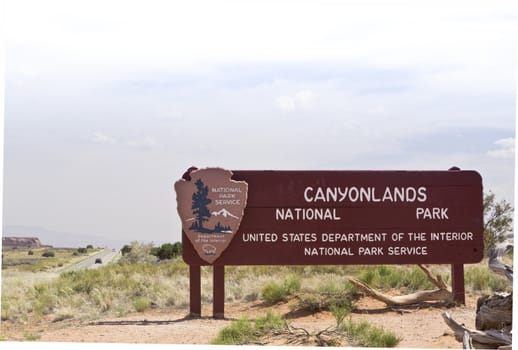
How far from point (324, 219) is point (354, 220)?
0.55 metres

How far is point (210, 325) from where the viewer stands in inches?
528

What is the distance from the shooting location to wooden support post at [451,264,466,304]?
48.6ft

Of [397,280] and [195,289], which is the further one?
[397,280]

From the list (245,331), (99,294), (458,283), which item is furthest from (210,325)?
(99,294)

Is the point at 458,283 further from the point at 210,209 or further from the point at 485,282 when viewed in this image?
the point at 210,209

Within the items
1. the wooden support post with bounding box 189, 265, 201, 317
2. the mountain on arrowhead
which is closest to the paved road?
the wooden support post with bounding box 189, 265, 201, 317

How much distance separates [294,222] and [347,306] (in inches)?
80.4

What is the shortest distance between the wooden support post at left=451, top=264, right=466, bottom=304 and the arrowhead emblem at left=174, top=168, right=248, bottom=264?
4191 mm

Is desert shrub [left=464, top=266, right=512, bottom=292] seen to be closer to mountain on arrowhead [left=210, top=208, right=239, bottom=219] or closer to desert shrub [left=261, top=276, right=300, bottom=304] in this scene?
desert shrub [left=261, top=276, right=300, bottom=304]

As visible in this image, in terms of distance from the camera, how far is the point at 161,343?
11969 mm

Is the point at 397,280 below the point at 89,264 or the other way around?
the other way around

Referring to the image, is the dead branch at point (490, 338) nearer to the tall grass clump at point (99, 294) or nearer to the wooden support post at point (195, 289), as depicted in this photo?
the wooden support post at point (195, 289)

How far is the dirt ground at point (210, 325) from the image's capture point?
40.0 feet

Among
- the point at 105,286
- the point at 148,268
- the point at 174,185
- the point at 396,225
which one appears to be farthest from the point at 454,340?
the point at 148,268
